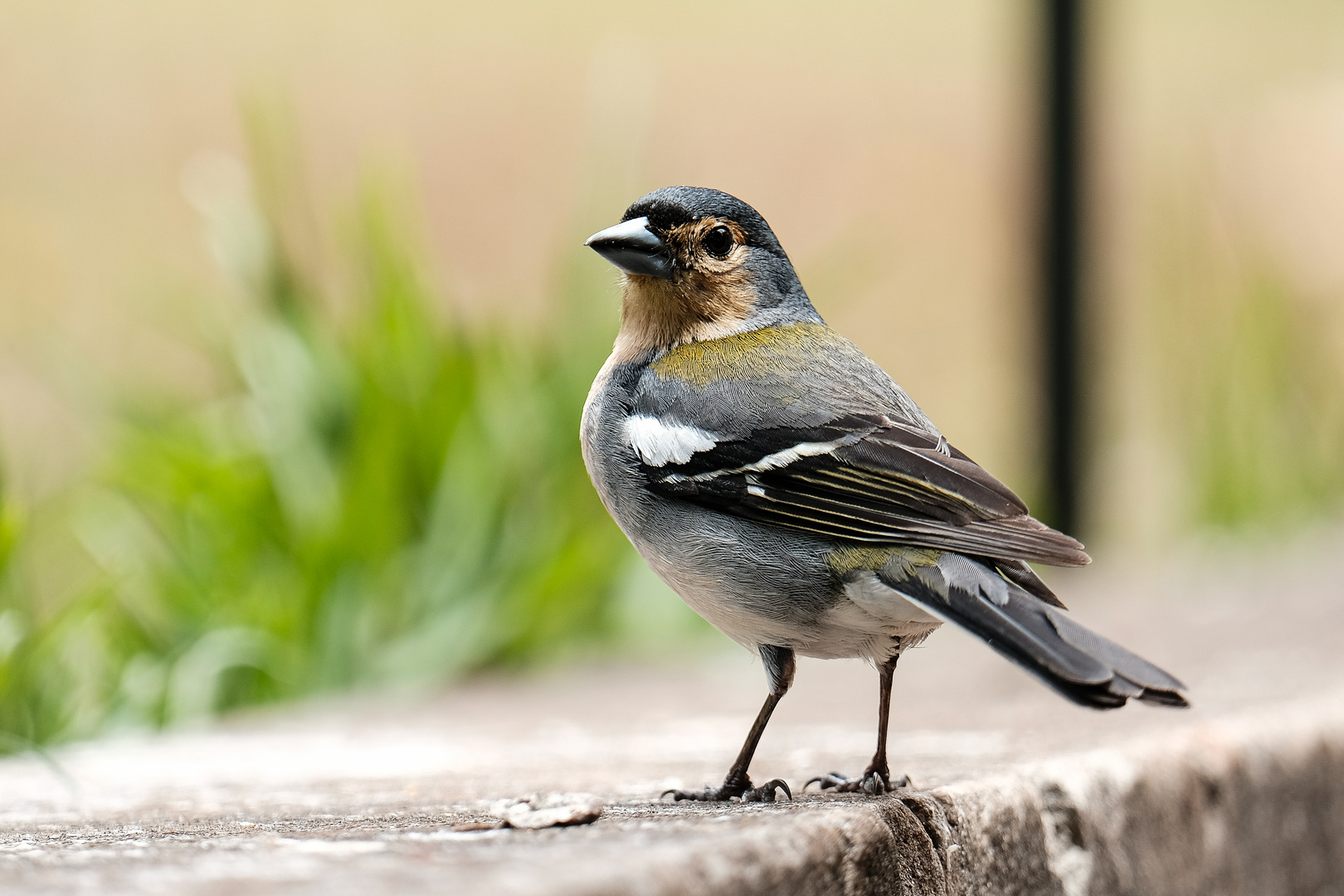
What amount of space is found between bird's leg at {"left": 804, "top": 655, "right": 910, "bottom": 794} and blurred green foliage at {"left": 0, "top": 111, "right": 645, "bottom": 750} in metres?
2.54

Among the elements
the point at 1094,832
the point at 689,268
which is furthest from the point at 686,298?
the point at 1094,832

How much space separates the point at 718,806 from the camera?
1849mm

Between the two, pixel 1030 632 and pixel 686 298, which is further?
pixel 686 298

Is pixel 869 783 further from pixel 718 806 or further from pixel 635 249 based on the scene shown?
pixel 635 249

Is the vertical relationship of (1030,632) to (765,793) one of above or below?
above

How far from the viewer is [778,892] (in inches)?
54.2

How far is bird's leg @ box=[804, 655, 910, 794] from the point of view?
193 centimetres

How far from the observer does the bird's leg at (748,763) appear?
195cm

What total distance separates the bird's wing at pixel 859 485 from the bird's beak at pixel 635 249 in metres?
0.34

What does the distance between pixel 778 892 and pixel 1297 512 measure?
671cm

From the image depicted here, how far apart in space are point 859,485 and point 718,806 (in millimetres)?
483

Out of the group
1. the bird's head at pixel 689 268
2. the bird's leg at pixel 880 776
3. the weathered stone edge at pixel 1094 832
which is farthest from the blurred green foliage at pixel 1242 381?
the bird's leg at pixel 880 776

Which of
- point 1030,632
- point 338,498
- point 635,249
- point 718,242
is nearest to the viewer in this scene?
point 1030,632

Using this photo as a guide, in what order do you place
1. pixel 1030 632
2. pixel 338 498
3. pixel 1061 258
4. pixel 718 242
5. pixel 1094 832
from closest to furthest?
pixel 1030 632
pixel 1094 832
pixel 718 242
pixel 338 498
pixel 1061 258
